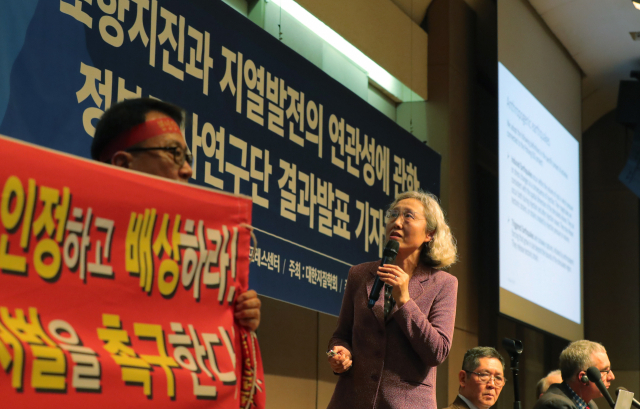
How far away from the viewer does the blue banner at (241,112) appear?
8.50 feet

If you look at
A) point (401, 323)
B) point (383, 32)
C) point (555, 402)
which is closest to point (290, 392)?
point (555, 402)

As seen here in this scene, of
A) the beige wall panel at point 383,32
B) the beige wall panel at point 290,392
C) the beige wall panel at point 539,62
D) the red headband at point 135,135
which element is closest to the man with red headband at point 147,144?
the red headband at point 135,135

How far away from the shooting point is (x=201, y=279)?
145cm

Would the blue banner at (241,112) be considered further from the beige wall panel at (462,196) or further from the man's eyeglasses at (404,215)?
the beige wall panel at (462,196)

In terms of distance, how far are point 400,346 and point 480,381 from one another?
136 cm

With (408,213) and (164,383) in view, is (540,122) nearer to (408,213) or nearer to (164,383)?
(408,213)

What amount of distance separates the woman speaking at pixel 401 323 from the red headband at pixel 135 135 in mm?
858

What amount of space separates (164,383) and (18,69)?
1.51m

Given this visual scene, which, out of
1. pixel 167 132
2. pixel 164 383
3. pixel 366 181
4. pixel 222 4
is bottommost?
pixel 164 383

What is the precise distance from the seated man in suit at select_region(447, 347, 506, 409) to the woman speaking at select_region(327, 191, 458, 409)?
46.6 inches

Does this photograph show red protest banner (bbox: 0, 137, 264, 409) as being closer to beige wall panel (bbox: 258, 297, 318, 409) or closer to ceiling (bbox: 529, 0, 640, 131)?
beige wall panel (bbox: 258, 297, 318, 409)

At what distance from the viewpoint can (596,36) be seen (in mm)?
7559

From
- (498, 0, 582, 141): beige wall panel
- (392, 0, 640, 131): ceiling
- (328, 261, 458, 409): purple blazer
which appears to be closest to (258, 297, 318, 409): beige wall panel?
(328, 261, 458, 409): purple blazer

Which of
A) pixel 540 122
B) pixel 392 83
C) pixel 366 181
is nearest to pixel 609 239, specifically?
pixel 540 122
